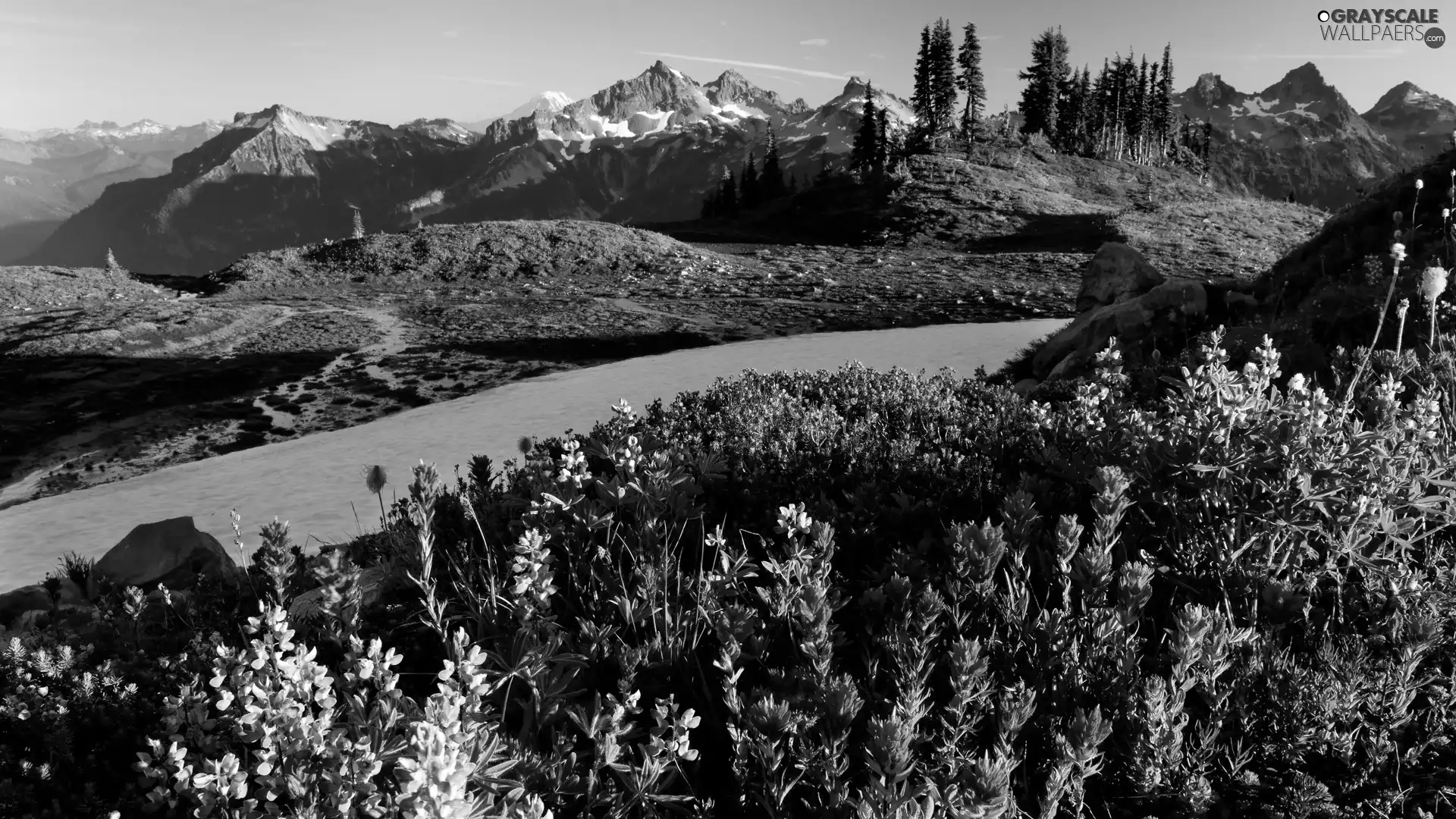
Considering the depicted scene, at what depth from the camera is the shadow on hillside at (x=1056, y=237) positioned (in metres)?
37.7

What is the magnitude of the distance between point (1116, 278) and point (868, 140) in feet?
212

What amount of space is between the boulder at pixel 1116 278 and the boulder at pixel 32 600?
13.1m

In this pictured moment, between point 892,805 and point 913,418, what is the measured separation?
179 inches

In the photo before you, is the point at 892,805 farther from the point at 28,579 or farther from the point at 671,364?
the point at 671,364

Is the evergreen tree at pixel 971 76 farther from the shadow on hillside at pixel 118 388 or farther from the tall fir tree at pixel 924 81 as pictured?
the shadow on hillside at pixel 118 388

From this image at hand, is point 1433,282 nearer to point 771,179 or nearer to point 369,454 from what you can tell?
point 369,454

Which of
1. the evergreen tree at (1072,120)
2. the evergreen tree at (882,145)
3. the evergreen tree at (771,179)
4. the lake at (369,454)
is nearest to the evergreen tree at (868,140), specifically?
the evergreen tree at (882,145)

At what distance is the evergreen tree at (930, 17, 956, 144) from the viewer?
244 feet

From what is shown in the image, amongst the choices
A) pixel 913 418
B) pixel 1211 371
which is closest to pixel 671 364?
pixel 913 418

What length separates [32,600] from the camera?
16.8 feet

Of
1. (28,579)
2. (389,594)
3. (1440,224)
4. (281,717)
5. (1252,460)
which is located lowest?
(28,579)

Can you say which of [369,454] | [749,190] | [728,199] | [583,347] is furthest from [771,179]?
[369,454]

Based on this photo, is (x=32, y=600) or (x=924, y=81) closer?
(x=32, y=600)

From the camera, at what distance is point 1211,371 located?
312cm
